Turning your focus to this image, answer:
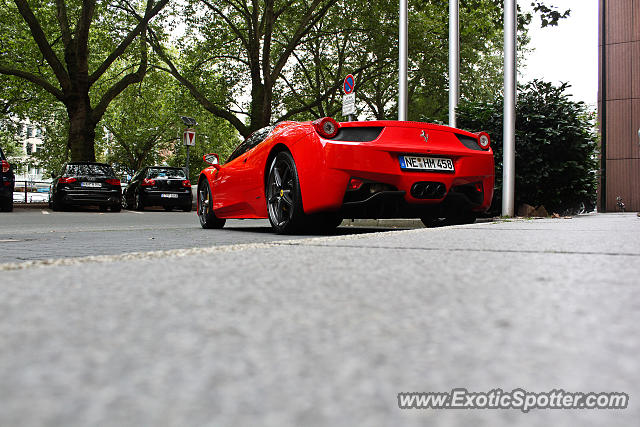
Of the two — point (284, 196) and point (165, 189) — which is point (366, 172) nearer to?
point (284, 196)

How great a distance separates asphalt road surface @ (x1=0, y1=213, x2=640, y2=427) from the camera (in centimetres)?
62

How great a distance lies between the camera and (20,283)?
1.43 m

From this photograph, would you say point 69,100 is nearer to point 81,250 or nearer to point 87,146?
point 87,146

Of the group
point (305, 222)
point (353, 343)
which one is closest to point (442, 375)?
point (353, 343)

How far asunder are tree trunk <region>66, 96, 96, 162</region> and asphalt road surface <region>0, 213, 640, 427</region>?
70.3 feet

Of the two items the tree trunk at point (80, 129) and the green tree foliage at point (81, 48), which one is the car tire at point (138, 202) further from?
the green tree foliage at point (81, 48)

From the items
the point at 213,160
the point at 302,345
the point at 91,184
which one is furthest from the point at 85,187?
the point at 302,345

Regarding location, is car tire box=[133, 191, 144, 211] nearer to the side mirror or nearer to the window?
the side mirror

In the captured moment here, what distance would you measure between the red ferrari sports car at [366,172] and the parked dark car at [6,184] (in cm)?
1059

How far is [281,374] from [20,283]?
1.00m

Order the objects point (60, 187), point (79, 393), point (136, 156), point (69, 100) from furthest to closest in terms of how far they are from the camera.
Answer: point (136, 156) → point (69, 100) → point (60, 187) → point (79, 393)

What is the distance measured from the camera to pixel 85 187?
18.2m

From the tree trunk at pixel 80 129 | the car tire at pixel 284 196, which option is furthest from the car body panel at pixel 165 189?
the car tire at pixel 284 196

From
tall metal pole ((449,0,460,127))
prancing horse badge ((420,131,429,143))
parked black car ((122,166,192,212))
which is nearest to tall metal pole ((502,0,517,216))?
tall metal pole ((449,0,460,127))
